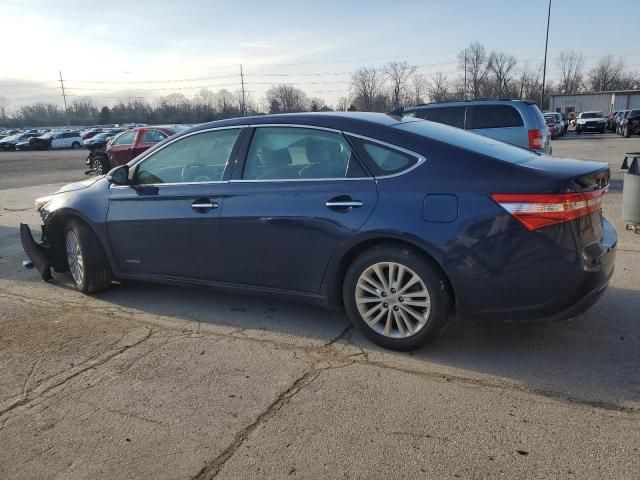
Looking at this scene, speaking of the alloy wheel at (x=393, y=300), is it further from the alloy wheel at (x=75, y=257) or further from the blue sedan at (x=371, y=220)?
the alloy wheel at (x=75, y=257)

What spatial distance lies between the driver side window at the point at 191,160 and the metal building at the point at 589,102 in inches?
2734

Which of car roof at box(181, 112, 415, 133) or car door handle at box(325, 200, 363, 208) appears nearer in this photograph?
car door handle at box(325, 200, 363, 208)

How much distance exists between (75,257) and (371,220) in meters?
3.37

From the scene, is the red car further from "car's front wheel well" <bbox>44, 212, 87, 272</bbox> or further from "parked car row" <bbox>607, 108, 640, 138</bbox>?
"parked car row" <bbox>607, 108, 640, 138</bbox>

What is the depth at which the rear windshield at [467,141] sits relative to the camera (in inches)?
148

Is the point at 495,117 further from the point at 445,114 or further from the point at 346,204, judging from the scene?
the point at 346,204

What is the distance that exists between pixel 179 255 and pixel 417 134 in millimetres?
2273

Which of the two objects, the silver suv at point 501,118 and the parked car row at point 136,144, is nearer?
the silver suv at point 501,118

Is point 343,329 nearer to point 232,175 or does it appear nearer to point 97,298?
point 232,175

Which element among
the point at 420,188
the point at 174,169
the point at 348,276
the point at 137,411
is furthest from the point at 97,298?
the point at 420,188

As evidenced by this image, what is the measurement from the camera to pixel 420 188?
142 inches

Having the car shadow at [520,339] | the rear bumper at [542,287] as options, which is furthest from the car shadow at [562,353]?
the rear bumper at [542,287]

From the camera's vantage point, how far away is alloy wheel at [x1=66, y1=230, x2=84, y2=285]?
17.5 feet

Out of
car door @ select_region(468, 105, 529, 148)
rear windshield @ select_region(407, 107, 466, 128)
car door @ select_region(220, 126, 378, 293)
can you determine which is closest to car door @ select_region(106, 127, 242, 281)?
car door @ select_region(220, 126, 378, 293)
